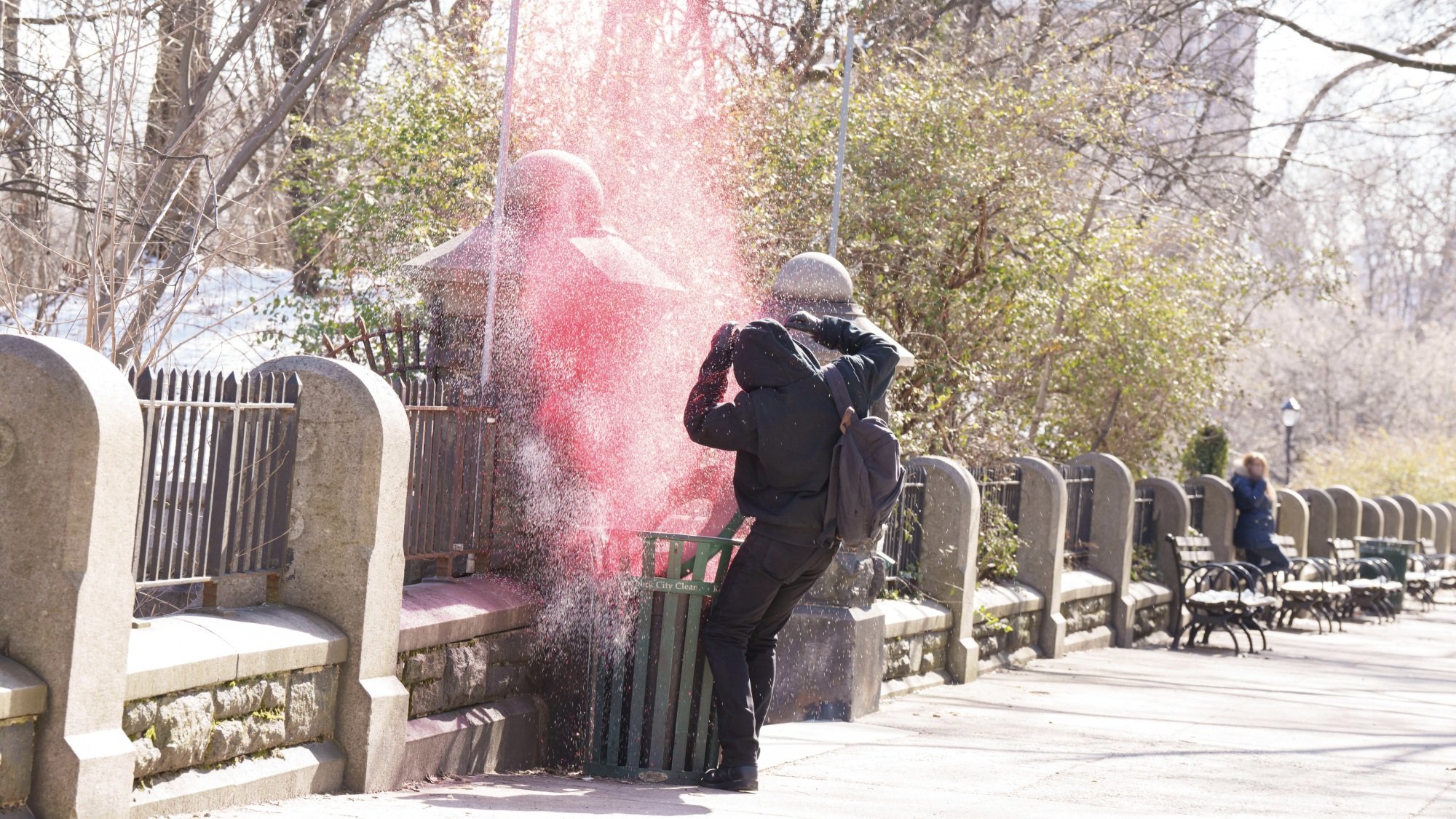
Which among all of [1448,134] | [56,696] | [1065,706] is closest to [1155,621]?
[1065,706]

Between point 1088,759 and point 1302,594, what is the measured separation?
394 inches

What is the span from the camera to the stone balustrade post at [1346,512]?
2167cm

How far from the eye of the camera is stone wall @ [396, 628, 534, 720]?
6.37 metres

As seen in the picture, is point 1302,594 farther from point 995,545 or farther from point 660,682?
point 660,682

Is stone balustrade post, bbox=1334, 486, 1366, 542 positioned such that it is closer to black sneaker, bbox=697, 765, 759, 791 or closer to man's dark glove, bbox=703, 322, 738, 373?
black sneaker, bbox=697, 765, 759, 791

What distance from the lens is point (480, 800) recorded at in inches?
231

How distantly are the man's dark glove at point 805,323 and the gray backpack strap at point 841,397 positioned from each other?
264 millimetres

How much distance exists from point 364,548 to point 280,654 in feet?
1.81

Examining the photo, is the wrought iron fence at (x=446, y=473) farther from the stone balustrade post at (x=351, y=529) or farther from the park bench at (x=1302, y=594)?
the park bench at (x=1302, y=594)

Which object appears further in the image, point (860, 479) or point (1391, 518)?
point (1391, 518)

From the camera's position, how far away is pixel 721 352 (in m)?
6.45

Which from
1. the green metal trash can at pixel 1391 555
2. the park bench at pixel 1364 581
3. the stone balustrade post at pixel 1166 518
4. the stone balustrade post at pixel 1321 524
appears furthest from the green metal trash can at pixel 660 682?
the stone balustrade post at pixel 1321 524

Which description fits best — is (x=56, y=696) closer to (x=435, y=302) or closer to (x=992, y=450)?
(x=435, y=302)

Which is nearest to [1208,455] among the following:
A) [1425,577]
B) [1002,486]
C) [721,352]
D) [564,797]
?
A: [1425,577]
